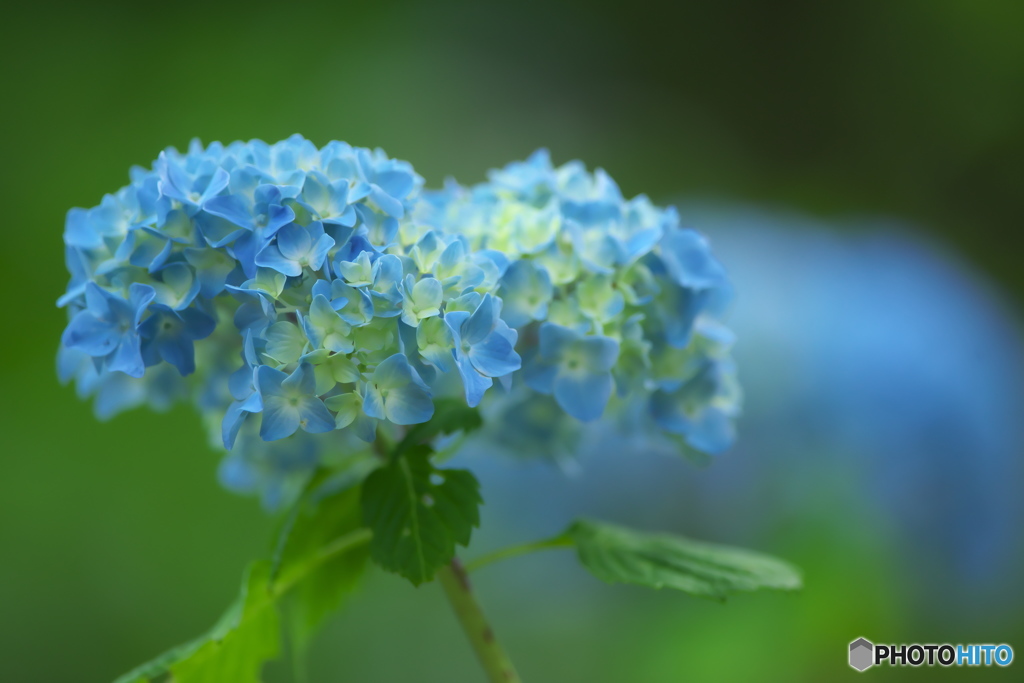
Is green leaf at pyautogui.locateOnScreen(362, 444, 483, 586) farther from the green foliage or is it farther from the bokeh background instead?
the bokeh background

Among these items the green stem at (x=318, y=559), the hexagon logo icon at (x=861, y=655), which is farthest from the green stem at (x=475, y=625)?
the hexagon logo icon at (x=861, y=655)

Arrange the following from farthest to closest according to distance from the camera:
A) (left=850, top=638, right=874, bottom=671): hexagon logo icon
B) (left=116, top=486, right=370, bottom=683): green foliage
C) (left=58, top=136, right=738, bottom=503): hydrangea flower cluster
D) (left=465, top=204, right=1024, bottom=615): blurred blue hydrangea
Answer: (left=465, top=204, right=1024, bottom=615): blurred blue hydrangea, (left=850, top=638, right=874, bottom=671): hexagon logo icon, (left=116, top=486, right=370, bottom=683): green foliage, (left=58, top=136, right=738, bottom=503): hydrangea flower cluster

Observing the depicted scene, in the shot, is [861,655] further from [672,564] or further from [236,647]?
[236,647]

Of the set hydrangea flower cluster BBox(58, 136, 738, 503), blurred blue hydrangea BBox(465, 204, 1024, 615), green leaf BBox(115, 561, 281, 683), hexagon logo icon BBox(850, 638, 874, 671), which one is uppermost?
blurred blue hydrangea BBox(465, 204, 1024, 615)

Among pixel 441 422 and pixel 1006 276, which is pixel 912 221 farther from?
pixel 441 422

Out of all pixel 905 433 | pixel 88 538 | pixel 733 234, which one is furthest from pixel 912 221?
pixel 88 538

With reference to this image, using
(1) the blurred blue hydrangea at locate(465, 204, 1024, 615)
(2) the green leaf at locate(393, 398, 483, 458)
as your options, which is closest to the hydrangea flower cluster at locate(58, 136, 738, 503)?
(2) the green leaf at locate(393, 398, 483, 458)

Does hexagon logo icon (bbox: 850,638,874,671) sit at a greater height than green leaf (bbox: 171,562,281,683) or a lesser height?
greater
